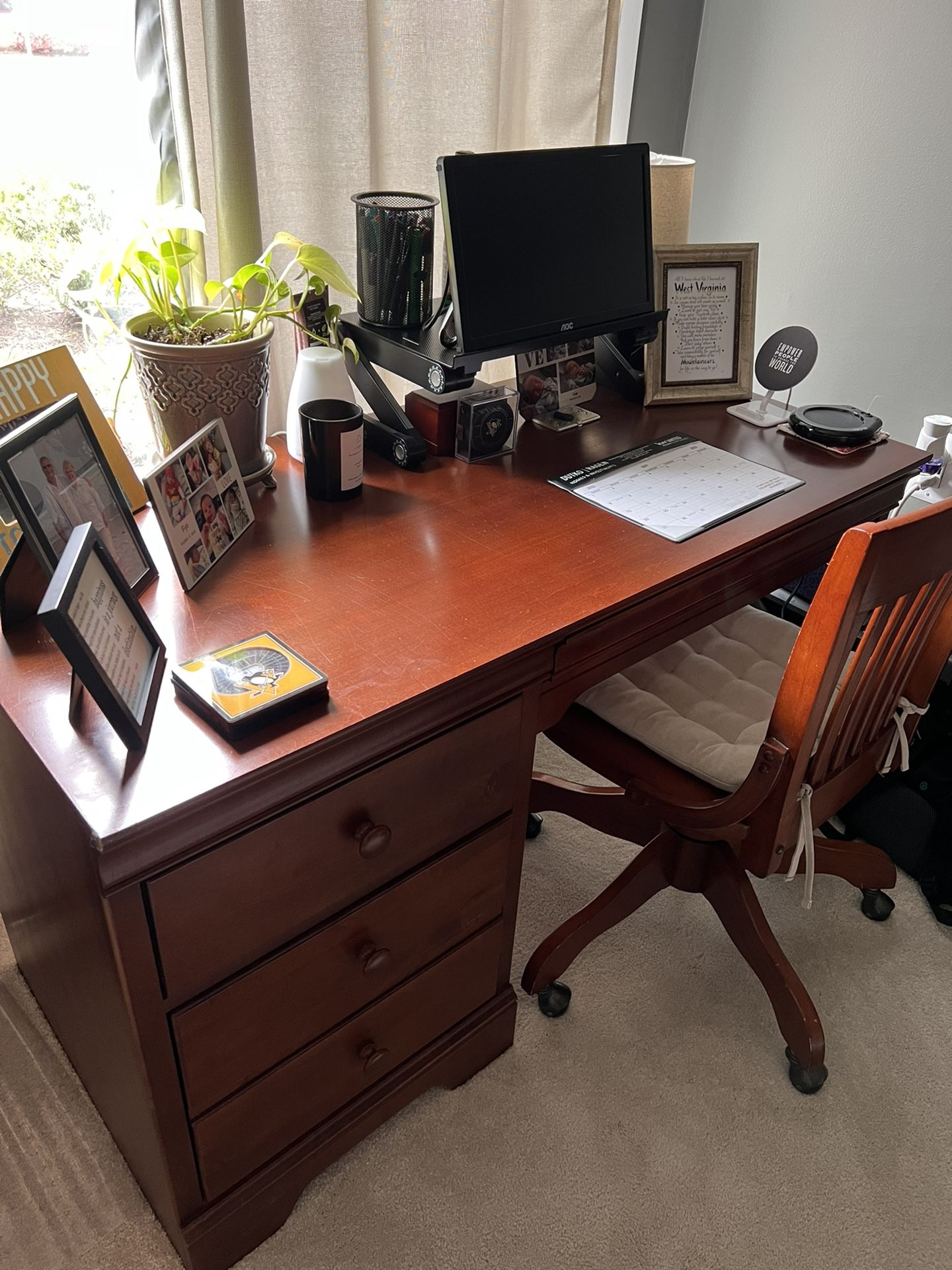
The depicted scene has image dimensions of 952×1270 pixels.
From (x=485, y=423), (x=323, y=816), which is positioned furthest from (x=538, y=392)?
(x=323, y=816)

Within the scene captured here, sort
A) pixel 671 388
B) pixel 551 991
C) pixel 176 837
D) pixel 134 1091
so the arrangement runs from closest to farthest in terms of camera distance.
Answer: pixel 176 837 → pixel 134 1091 → pixel 551 991 → pixel 671 388

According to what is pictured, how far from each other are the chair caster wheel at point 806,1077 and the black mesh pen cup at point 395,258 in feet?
4.18

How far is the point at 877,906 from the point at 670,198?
132cm

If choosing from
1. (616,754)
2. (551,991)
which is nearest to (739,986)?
(551,991)

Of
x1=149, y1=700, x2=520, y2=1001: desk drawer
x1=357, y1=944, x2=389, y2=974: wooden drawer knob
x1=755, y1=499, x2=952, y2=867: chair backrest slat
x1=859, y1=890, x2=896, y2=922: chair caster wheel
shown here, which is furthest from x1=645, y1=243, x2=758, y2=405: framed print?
x1=357, y1=944, x2=389, y2=974: wooden drawer knob

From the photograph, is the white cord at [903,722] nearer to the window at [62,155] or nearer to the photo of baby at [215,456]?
the photo of baby at [215,456]

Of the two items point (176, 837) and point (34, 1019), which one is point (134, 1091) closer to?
point (176, 837)

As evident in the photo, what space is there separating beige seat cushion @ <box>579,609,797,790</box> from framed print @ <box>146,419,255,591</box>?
0.58 meters

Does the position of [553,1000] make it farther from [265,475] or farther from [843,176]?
[843,176]

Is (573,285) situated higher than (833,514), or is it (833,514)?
(573,285)

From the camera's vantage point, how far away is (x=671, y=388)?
1686 mm

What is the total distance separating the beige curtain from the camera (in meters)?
1.44

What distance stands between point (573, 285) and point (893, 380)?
0.99 metres

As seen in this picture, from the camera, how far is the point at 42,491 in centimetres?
96
